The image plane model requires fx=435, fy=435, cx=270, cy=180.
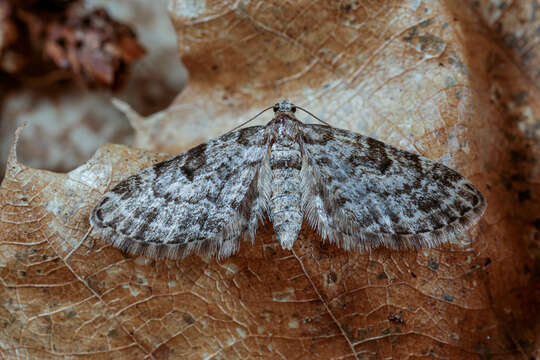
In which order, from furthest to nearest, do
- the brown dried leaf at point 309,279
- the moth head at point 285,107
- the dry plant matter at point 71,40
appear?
the dry plant matter at point 71,40, the moth head at point 285,107, the brown dried leaf at point 309,279

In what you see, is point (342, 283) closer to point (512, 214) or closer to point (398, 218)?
point (398, 218)

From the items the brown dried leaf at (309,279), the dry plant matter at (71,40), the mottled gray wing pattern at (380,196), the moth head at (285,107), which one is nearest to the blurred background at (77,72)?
the dry plant matter at (71,40)

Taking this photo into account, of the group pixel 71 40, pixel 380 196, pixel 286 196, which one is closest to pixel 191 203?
pixel 286 196

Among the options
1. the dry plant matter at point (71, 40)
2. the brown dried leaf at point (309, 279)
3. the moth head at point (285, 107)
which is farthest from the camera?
the dry plant matter at point (71, 40)

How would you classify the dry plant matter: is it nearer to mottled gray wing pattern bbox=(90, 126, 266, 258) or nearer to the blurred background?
the blurred background

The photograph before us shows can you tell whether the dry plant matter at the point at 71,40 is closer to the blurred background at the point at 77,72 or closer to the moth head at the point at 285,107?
the blurred background at the point at 77,72

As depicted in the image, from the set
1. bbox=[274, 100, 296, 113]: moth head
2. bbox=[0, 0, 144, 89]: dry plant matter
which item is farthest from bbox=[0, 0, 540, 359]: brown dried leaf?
bbox=[0, 0, 144, 89]: dry plant matter

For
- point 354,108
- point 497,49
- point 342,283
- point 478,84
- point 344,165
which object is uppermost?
point 497,49

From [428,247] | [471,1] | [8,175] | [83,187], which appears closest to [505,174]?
[428,247]
